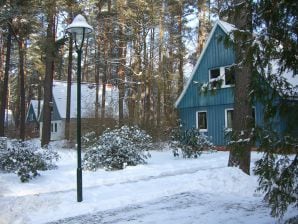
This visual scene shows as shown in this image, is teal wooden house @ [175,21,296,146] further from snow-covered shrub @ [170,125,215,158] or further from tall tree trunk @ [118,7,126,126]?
snow-covered shrub @ [170,125,215,158]

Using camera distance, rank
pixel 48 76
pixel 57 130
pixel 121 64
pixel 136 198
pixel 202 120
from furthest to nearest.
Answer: pixel 57 130
pixel 121 64
pixel 202 120
pixel 48 76
pixel 136 198

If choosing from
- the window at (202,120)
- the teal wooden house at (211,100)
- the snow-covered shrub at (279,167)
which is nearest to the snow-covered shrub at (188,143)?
the teal wooden house at (211,100)

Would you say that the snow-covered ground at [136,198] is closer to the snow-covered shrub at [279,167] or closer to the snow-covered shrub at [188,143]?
the snow-covered shrub at [279,167]

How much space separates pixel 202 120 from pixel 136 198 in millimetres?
16703

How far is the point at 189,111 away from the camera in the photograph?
2642 cm

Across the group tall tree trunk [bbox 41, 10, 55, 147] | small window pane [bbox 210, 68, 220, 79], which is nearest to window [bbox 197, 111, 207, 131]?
small window pane [bbox 210, 68, 220, 79]

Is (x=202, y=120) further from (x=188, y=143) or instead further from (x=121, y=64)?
→ (x=188, y=143)

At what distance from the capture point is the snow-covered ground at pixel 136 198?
760 centimetres

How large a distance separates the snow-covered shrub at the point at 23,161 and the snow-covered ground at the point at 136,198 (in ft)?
0.96

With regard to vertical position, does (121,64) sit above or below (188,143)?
above

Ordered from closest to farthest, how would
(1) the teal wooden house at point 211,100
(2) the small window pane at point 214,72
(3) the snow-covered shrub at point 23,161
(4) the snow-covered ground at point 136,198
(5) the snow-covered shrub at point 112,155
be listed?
(4) the snow-covered ground at point 136,198 → (3) the snow-covered shrub at point 23,161 → (5) the snow-covered shrub at point 112,155 → (1) the teal wooden house at point 211,100 → (2) the small window pane at point 214,72

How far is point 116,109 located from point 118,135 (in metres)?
14.7

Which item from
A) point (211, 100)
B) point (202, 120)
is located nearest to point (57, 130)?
point (202, 120)

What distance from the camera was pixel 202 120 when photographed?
2581cm
